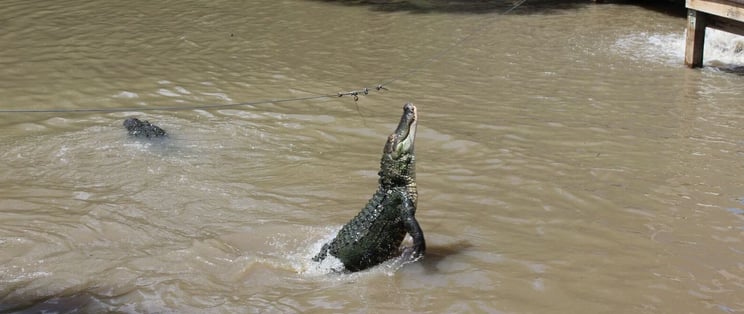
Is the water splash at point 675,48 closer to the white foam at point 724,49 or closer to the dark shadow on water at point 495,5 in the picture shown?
the white foam at point 724,49

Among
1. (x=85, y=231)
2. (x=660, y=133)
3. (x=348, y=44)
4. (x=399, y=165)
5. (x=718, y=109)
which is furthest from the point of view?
(x=348, y=44)

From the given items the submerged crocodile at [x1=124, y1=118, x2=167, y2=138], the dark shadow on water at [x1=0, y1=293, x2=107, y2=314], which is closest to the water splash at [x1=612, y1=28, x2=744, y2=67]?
the submerged crocodile at [x1=124, y1=118, x2=167, y2=138]

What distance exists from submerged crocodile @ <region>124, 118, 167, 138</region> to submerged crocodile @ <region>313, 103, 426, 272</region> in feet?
11.9

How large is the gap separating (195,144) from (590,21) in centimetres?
885

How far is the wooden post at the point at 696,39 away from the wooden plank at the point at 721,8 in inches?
5.7

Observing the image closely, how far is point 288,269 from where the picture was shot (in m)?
5.34

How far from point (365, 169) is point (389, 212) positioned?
7.14ft

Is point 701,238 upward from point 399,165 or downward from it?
downward

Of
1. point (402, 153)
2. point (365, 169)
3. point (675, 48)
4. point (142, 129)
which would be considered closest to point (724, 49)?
point (675, 48)

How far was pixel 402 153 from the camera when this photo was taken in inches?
204

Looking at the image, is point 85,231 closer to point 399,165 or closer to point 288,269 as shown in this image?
point 288,269

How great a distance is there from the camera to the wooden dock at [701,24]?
1033 centimetres

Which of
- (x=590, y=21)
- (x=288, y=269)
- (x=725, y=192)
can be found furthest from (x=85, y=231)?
(x=590, y=21)

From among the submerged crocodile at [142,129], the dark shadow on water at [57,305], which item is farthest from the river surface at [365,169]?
the submerged crocodile at [142,129]
